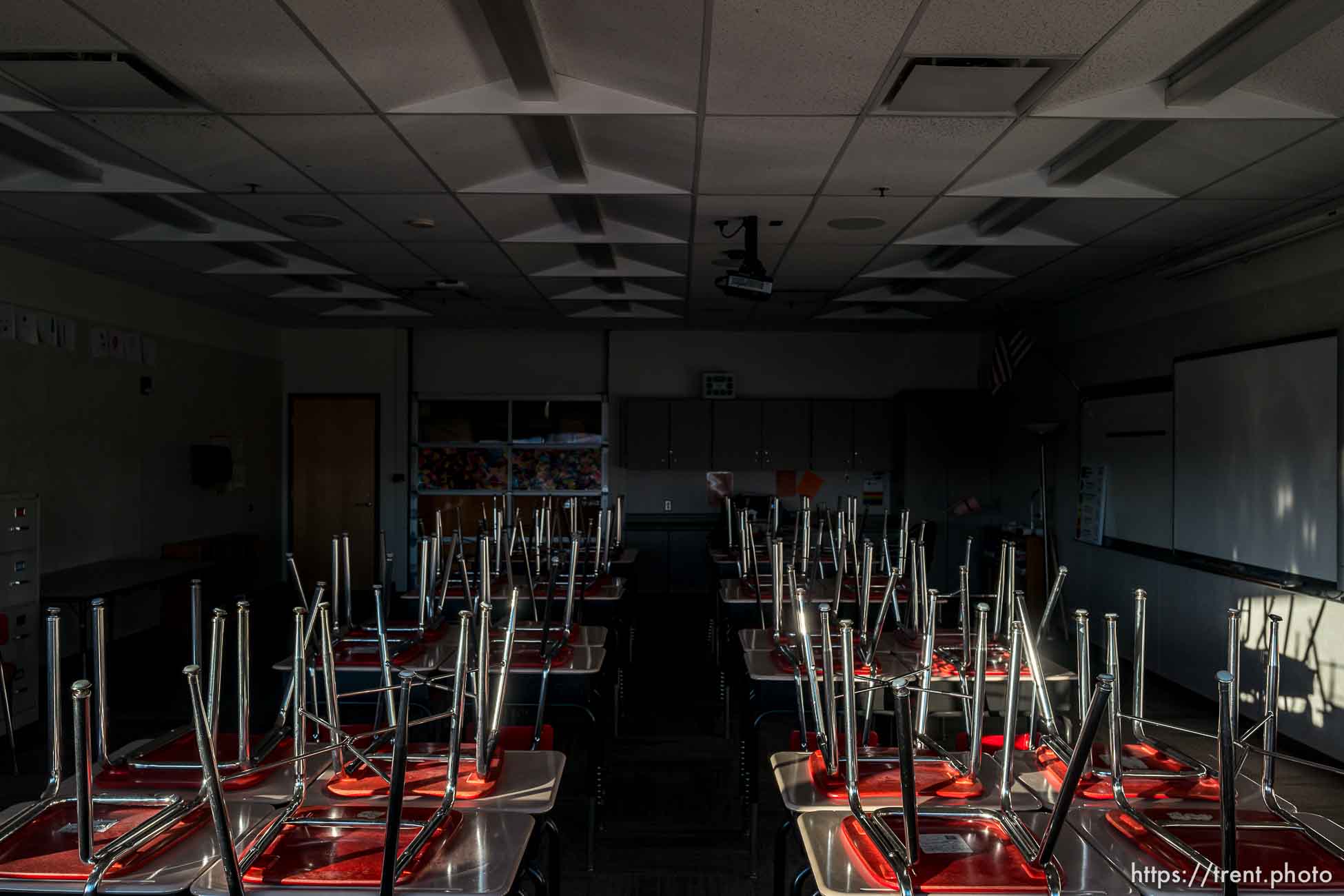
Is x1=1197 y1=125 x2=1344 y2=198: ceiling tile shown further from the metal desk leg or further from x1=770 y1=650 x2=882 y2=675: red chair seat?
the metal desk leg

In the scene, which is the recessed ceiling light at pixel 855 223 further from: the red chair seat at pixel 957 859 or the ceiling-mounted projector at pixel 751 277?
the red chair seat at pixel 957 859

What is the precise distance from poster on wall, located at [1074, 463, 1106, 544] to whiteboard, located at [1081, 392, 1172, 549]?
43 mm

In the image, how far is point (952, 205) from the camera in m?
4.77

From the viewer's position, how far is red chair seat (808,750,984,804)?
211 centimetres

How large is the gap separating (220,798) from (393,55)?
7.72ft

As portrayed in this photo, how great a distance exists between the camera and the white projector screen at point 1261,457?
474 cm

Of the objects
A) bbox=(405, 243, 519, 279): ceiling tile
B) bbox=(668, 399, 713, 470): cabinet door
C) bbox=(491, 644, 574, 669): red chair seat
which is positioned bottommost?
bbox=(491, 644, 574, 669): red chair seat

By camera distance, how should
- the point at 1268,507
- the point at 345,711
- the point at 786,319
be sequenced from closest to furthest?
the point at 345,711
the point at 1268,507
the point at 786,319

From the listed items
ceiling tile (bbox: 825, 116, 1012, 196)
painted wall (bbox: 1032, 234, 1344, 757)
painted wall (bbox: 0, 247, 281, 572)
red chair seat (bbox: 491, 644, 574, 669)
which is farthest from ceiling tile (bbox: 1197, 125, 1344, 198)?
painted wall (bbox: 0, 247, 281, 572)

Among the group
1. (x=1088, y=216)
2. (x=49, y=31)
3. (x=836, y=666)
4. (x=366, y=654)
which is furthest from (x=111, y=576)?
(x=1088, y=216)

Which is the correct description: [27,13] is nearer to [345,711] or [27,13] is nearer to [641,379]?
[345,711]

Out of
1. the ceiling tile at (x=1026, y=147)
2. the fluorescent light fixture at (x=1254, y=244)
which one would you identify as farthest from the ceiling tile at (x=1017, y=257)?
the ceiling tile at (x=1026, y=147)

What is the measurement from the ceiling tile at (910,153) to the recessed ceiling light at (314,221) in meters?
2.71

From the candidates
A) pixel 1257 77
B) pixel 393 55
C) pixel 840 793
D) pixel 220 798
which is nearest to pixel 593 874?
pixel 840 793
